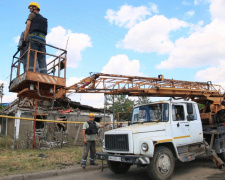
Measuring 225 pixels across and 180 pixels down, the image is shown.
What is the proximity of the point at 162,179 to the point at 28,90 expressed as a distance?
4.93m

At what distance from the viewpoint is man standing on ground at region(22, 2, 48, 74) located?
7102 mm

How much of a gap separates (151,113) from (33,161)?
434 cm

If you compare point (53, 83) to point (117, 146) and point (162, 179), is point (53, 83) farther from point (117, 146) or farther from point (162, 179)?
point (162, 179)

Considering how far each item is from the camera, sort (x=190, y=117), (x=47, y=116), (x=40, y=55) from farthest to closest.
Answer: (x=47, y=116) < (x=40, y=55) < (x=190, y=117)

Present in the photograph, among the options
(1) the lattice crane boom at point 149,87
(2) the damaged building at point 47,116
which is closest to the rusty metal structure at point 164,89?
(1) the lattice crane boom at point 149,87

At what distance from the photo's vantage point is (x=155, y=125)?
6246 millimetres

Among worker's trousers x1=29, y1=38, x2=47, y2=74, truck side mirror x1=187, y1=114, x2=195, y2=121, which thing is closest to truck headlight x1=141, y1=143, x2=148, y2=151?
truck side mirror x1=187, y1=114, x2=195, y2=121

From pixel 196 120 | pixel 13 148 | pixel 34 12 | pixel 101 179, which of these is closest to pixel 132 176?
pixel 101 179

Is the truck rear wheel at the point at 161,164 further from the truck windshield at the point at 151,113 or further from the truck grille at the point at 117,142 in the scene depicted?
the truck windshield at the point at 151,113

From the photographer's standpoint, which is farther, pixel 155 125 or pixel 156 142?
pixel 155 125

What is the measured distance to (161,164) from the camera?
583cm

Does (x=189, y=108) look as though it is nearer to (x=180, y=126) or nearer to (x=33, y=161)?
(x=180, y=126)

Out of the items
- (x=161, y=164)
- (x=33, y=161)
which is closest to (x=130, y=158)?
(x=161, y=164)

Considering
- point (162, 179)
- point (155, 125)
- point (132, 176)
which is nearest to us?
point (162, 179)
